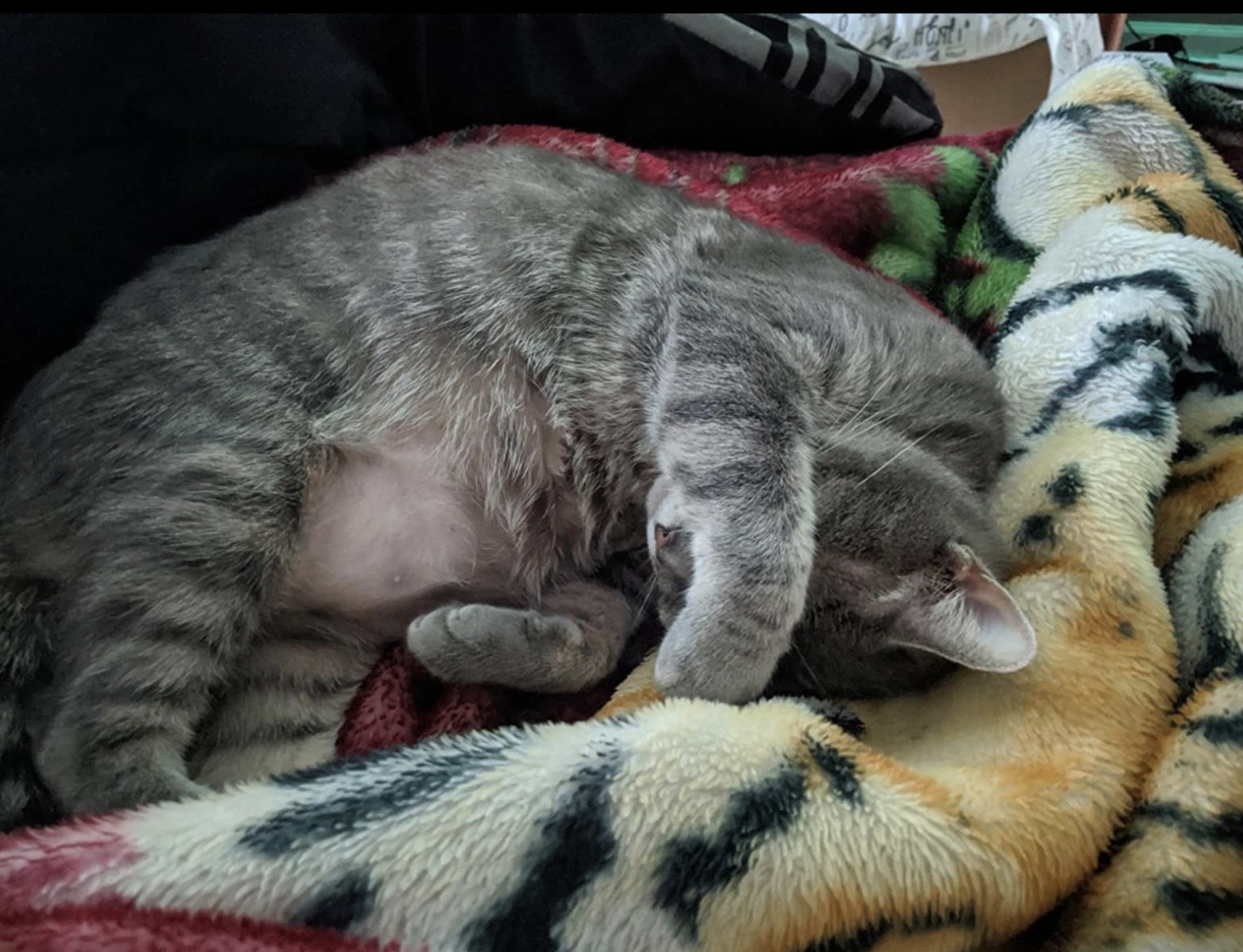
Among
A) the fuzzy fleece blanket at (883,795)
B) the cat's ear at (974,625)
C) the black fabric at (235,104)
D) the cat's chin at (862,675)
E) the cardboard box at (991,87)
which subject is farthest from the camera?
the cardboard box at (991,87)

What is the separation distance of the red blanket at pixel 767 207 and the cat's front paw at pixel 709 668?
211 mm

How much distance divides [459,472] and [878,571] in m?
0.50

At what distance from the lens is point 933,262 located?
1613 millimetres

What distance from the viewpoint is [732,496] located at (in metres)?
0.94

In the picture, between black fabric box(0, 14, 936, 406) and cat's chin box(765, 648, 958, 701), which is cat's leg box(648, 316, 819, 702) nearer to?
cat's chin box(765, 648, 958, 701)

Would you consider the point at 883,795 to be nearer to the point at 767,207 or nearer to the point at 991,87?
the point at 767,207

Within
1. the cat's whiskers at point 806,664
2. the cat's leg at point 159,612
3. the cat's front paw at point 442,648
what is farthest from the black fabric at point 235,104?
the cat's whiskers at point 806,664

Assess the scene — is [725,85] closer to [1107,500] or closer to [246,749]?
[1107,500]

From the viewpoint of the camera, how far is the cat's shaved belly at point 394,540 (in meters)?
1.05

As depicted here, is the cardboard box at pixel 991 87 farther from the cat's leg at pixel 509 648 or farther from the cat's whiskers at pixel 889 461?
the cat's leg at pixel 509 648

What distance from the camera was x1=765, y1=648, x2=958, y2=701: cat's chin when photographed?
962mm

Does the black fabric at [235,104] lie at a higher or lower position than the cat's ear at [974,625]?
higher

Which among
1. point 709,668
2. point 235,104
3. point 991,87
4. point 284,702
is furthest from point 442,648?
point 991,87

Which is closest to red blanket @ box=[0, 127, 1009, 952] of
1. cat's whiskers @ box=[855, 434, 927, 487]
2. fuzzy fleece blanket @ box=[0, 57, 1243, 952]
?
fuzzy fleece blanket @ box=[0, 57, 1243, 952]
